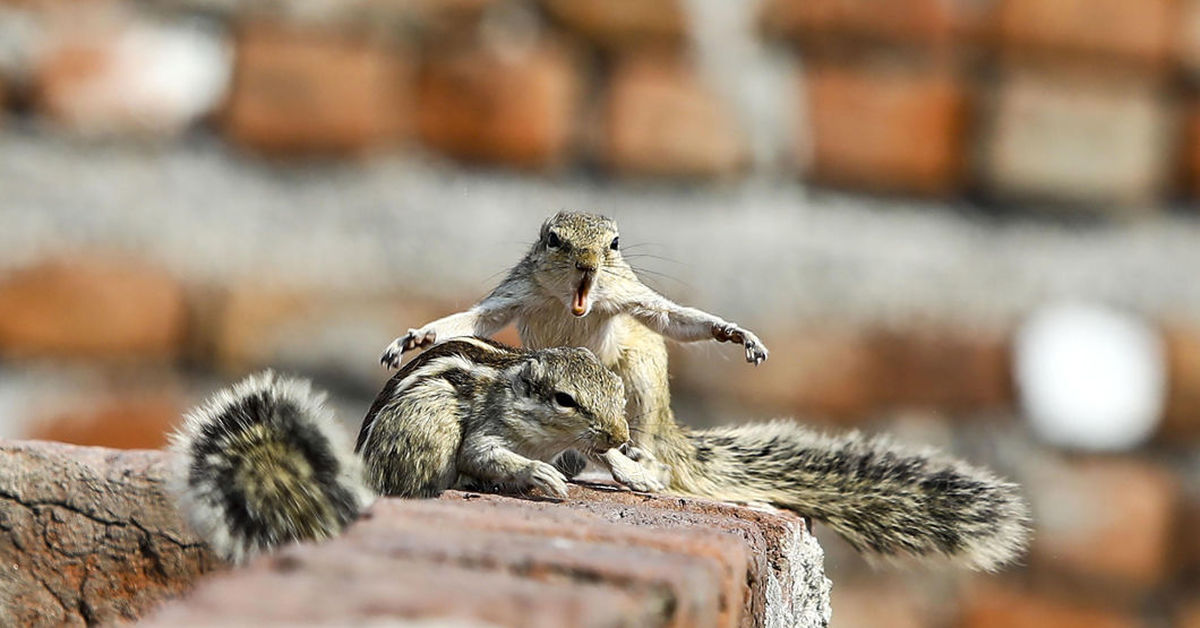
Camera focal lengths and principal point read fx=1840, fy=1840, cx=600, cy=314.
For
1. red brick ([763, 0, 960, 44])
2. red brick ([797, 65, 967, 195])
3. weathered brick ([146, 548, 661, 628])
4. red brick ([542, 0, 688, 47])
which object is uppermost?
red brick ([763, 0, 960, 44])

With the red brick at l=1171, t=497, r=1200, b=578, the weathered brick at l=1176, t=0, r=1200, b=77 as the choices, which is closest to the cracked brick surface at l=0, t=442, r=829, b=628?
the red brick at l=1171, t=497, r=1200, b=578

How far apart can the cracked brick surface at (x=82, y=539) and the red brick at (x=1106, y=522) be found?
1.21 m

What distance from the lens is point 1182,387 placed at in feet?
7.75

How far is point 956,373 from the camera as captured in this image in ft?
7.61

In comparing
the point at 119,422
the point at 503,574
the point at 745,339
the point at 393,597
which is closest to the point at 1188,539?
the point at 745,339

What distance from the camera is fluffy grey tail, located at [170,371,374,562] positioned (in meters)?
1.41

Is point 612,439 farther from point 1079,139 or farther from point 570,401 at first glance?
point 1079,139

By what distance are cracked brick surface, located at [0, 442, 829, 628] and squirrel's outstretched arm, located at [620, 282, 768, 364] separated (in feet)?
0.79

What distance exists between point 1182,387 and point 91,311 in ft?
4.52

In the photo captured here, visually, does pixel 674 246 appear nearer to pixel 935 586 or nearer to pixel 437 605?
pixel 935 586

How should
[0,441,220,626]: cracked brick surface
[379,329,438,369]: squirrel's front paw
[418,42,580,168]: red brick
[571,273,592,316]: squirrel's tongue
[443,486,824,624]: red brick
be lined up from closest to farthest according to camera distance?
[443,486,824,624]: red brick
[0,441,220,626]: cracked brick surface
[379,329,438,369]: squirrel's front paw
[571,273,592,316]: squirrel's tongue
[418,42,580,168]: red brick

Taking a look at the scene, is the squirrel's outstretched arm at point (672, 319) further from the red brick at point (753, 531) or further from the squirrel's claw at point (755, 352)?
the red brick at point (753, 531)

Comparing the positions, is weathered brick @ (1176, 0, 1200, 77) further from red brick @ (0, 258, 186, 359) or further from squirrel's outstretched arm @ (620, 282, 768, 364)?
red brick @ (0, 258, 186, 359)

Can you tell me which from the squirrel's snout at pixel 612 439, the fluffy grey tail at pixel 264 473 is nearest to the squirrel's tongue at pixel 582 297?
the squirrel's snout at pixel 612 439
